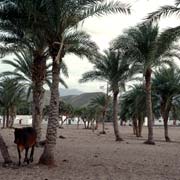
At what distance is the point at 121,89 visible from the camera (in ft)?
112

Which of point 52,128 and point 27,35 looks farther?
point 27,35

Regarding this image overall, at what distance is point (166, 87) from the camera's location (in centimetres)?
3300

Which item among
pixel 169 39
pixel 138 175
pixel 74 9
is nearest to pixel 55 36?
pixel 74 9

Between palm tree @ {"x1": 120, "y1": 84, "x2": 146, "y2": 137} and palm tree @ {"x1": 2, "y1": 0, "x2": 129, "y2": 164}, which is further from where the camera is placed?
palm tree @ {"x1": 120, "y1": 84, "x2": 146, "y2": 137}

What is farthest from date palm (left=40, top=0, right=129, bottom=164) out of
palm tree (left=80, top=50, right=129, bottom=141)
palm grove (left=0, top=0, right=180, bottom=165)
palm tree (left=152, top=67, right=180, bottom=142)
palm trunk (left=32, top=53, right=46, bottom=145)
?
palm tree (left=152, top=67, right=180, bottom=142)

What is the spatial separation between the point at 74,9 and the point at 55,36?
1.03 metres

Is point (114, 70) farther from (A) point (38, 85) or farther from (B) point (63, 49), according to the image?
(B) point (63, 49)

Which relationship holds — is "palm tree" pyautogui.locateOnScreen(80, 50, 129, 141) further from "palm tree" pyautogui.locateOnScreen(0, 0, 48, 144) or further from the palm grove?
"palm tree" pyautogui.locateOnScreen(0, 0, 48, 144)

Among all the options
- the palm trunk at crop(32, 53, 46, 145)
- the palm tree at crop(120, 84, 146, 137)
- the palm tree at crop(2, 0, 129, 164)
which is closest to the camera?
the palm tree at crop(2, 0, 129, 164)

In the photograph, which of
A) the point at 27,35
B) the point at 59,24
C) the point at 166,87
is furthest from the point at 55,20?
the point at 166,87

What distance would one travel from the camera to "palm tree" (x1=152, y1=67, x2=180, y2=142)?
1289 inches

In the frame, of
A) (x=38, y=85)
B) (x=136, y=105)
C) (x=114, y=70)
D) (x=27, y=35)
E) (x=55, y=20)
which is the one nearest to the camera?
(x=55, y=20)

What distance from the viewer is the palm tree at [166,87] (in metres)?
32.8

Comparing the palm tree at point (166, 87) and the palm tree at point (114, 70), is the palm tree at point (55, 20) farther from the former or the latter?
the palm tree at point (166, 87)
